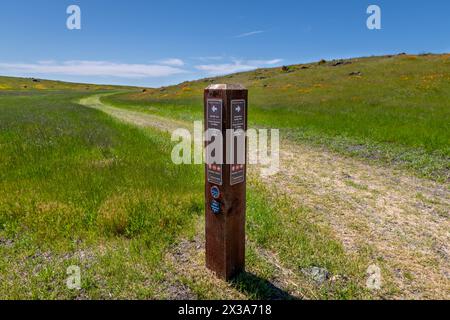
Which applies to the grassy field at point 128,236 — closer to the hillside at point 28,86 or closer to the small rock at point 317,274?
the small rock at point 317,274

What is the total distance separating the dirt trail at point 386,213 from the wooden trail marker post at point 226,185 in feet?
6.11

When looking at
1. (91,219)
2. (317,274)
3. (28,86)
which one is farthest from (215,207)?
(28,86)

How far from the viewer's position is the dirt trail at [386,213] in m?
3.88

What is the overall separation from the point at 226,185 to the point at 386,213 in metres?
3.72

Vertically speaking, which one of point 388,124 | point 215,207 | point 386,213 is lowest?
point 386,213

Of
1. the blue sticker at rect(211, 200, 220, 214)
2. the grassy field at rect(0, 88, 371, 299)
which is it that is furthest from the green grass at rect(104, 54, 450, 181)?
the blue sticker at rect(211, 200, 220, 214)

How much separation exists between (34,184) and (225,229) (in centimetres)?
501

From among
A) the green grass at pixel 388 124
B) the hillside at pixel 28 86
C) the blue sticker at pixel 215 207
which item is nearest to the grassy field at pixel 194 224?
the green grass at pixel 388 124

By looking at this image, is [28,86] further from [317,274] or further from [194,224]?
[317,274]

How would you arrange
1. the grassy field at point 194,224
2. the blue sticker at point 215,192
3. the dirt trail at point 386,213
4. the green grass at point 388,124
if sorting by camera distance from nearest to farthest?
1. the blue sticker at point 215,192
2. the grassy field at point 194,224
3. the dirt trail at point 386,213
4. the green grass at point 388,124

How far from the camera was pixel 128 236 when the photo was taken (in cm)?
470
